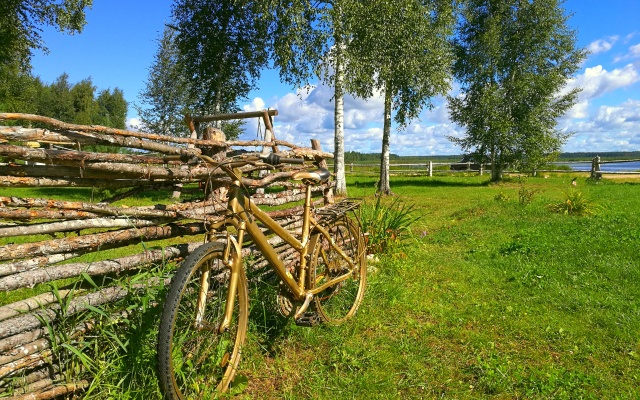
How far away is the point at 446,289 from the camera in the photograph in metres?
5.07

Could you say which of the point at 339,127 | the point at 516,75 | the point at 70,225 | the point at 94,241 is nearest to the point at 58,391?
the point at 94,241

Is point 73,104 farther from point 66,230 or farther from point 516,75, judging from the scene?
point 66,230

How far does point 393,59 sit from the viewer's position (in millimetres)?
15883

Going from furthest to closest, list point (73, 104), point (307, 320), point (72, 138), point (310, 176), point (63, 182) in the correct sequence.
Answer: point (73, 104) < point (307, 320) < point (310, 176) < point (63, 182) < point (72, 138)

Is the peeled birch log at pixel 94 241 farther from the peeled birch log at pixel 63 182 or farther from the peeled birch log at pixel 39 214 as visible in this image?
the peeled birch log at pixel 63 182

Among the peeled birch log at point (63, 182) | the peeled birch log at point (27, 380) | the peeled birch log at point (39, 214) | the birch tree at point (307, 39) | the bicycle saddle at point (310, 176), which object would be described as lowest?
the peeled birch log at point (27, 380)

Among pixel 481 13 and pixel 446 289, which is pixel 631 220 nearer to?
pixel 446 289

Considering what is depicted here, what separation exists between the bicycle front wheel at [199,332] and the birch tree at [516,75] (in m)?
20.8

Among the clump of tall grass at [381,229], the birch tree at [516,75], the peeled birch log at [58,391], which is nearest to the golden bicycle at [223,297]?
the peeled birch log at [58,391]

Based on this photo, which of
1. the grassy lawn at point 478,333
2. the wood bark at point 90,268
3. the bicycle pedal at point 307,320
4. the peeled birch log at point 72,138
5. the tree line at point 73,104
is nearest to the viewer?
the wood bark at point 90,268

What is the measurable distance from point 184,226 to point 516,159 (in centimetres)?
2158

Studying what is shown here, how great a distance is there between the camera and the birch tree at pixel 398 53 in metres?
14.5

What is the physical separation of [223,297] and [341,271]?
1.45 meters

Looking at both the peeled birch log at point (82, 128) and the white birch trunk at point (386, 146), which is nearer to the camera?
the peeled birch log at point (82, 128)
